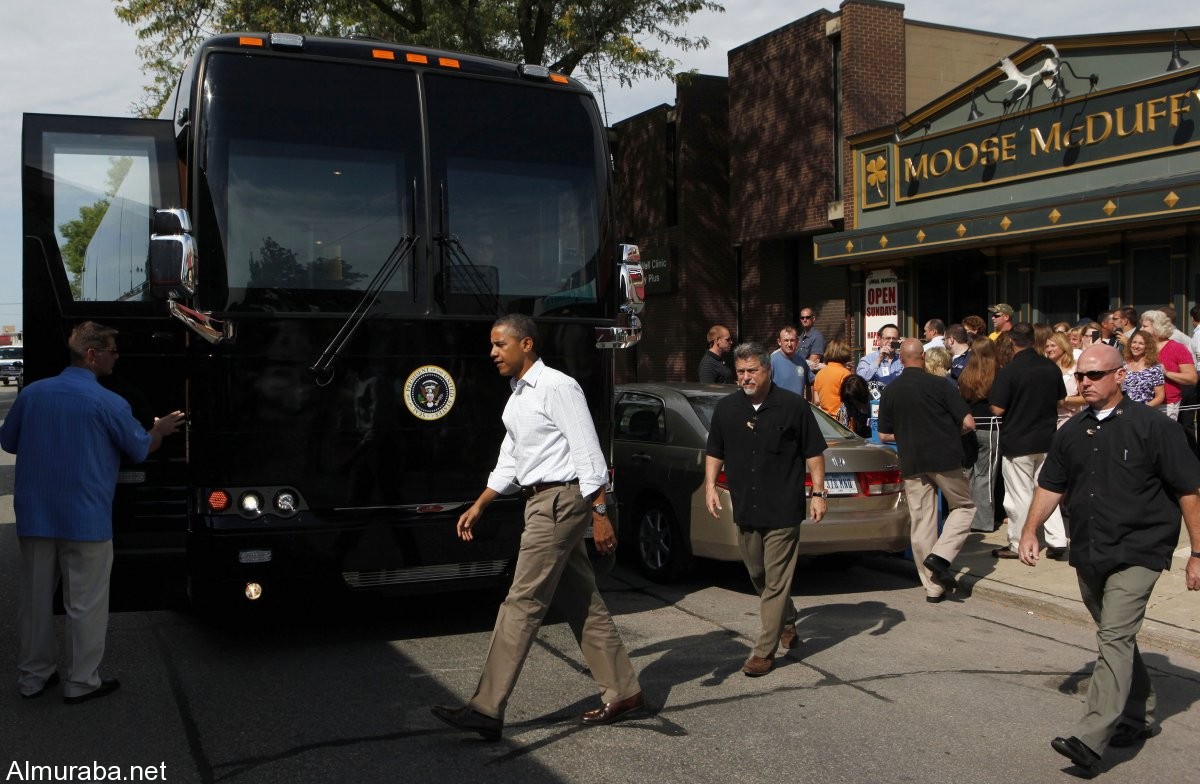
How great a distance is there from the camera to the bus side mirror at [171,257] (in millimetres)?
5543

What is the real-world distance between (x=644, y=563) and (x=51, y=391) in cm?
473

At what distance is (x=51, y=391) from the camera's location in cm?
572

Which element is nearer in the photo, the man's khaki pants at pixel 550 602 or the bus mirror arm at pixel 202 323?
the man's khaki pants at pixel 550 602

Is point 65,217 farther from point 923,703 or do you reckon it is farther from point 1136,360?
point 1136,360

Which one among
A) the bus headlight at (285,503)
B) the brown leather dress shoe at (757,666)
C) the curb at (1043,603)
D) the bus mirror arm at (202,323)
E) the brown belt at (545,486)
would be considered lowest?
the curb at (1043,603)

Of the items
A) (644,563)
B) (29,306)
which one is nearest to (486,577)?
(644,563)

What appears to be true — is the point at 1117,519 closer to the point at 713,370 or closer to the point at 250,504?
the point at 250,504

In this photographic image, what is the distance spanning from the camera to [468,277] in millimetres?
→ 6547

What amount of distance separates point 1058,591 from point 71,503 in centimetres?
666

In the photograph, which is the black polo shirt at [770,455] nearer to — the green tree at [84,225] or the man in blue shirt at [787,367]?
the green tree at [84,225]

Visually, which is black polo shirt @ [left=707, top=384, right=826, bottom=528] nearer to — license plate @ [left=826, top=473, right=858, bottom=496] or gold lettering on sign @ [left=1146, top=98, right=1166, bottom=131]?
license plate @ [left=826, top=473, right=858, bottom=496]

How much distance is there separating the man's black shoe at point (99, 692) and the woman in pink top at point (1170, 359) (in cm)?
854

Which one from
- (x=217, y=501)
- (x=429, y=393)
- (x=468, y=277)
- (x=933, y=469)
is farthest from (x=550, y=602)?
(x=933, y=469)

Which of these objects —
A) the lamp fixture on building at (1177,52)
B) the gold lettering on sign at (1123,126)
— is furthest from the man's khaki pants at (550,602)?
the lamp fixture on building at (1177,52)
